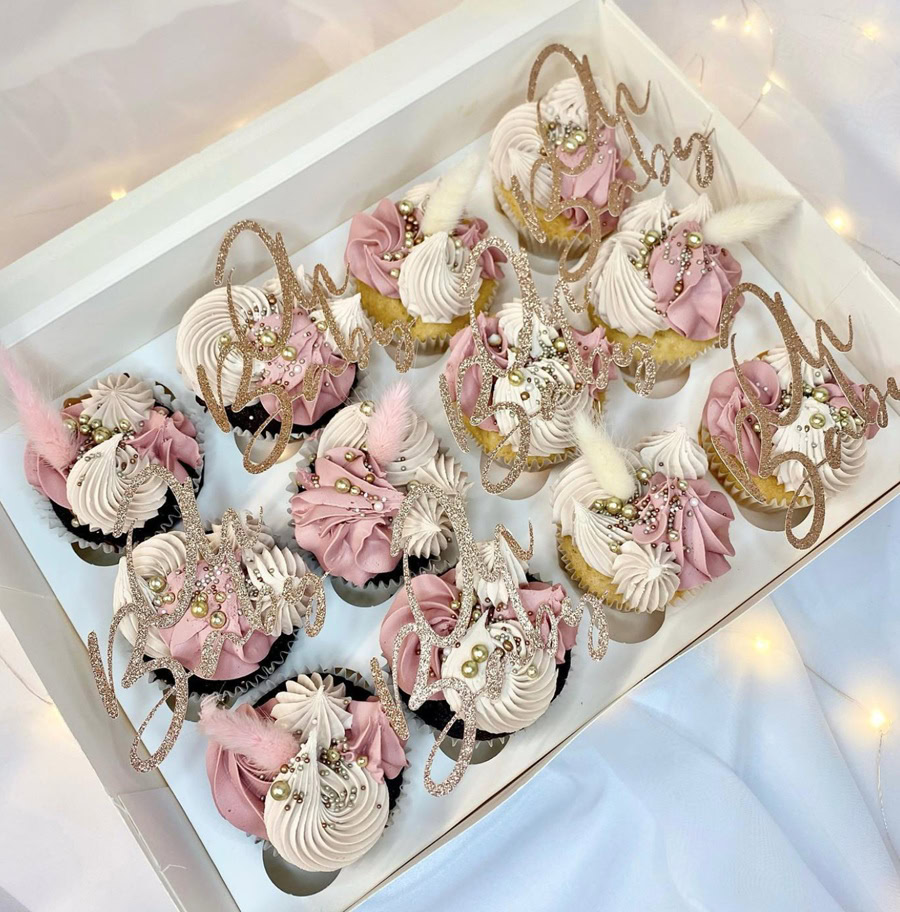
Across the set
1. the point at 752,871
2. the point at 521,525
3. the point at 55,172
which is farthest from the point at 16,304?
the point at 752,871

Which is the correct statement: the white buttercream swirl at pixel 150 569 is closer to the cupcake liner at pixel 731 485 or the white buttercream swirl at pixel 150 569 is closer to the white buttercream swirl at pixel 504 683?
the white buttercream swirl at pixel 504 683

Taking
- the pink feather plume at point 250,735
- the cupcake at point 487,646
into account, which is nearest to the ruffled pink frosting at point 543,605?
the cupcake at point 487,646

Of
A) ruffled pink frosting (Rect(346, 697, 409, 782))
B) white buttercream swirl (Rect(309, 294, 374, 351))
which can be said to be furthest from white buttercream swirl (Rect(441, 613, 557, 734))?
white buttercream swirl (Rect(309, 294, 374, 351))

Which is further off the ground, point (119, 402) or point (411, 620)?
point (119, 402)

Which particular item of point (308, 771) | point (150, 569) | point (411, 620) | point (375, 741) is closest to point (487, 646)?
point (411, 620)

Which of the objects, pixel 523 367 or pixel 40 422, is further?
pixel 523 367

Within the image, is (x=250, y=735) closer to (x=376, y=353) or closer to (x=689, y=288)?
(x=376, y=353)

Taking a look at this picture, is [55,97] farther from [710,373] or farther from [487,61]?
[710,373]
